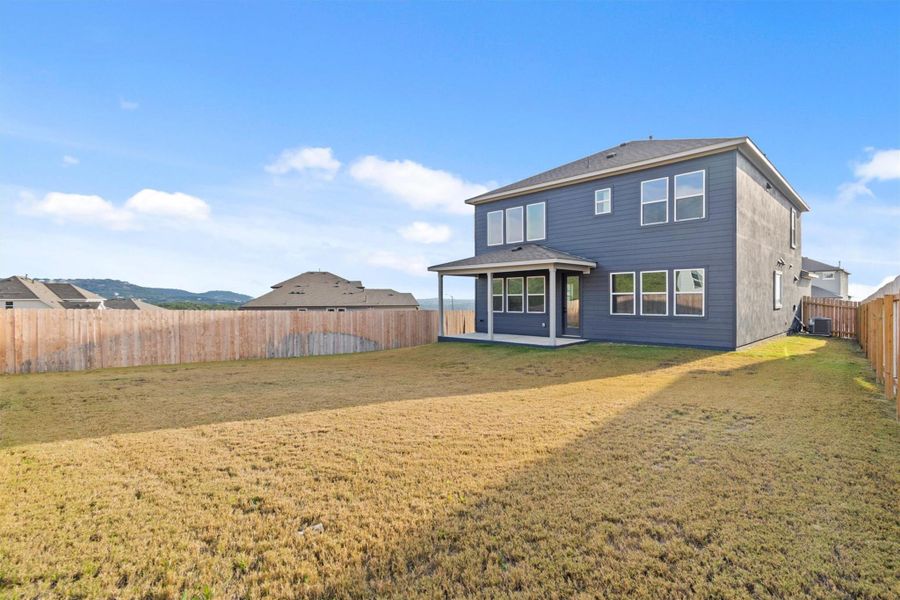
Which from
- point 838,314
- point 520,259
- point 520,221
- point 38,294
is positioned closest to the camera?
point 520,259

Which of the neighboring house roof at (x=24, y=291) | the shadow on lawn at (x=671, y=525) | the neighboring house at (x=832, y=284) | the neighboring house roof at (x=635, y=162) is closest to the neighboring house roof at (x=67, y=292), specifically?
the neighboring house roof at (x=24, y=291)

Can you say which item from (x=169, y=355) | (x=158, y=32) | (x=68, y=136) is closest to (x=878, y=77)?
(x=158, y=32)

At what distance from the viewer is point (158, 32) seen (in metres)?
10.2

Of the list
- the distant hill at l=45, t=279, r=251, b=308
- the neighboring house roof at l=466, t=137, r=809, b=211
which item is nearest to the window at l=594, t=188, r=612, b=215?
the neighboring house roof at l=466, t=137, r=809, b=211

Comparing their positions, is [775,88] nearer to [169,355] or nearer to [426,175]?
[426,175]

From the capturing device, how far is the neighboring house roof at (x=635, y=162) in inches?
452

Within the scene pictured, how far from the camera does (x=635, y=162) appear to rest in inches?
496

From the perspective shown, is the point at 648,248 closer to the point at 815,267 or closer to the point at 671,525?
the point at 671,525

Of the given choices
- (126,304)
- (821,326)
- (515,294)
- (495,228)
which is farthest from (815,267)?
(126,304)

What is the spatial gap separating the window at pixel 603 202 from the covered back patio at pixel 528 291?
173 cm

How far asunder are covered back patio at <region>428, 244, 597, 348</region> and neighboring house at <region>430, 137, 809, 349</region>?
60 mm

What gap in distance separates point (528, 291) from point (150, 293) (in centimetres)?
10448

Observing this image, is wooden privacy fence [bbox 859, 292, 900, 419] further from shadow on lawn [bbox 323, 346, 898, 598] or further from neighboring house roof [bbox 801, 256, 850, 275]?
neighboring house roof [bbox 801, 256, 850, 275]

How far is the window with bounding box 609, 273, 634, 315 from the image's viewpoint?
13.1 metres
